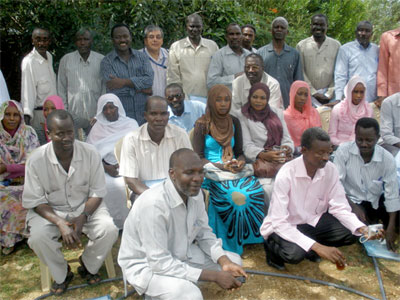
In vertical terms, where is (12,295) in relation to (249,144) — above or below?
below

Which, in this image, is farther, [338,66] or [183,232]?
[338,66]

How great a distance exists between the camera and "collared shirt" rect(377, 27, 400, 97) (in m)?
5.83

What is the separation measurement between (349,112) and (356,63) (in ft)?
3.51

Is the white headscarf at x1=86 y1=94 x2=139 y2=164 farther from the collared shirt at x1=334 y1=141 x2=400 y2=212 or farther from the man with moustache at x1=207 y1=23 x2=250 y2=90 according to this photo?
the collared shirt at x1=334 y1=141 x2=400 y2=212

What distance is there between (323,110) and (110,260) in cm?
367

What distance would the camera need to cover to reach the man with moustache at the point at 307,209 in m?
3.51

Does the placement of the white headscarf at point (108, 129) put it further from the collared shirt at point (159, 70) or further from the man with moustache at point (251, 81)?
the man with moustache at point (251, 81)

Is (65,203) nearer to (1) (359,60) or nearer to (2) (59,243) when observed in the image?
(2) (59,243)

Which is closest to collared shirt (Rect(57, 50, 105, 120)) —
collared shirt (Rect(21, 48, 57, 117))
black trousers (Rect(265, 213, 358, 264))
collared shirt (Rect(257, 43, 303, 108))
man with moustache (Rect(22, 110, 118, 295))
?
collared shirt (Rect(21, 48, 57, 117))

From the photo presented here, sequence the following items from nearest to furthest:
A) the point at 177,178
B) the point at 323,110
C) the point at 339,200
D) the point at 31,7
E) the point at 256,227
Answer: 1. the point at 177,178
2. the point at 339,200
3. the point at 256,227
4. the point at 323,110
5. the point at 31,7

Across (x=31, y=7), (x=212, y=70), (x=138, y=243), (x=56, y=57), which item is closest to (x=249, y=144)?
(x=212, y=70)

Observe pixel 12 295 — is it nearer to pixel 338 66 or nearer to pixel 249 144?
pixel 249 144

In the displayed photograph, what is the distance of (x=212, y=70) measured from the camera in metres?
5.82

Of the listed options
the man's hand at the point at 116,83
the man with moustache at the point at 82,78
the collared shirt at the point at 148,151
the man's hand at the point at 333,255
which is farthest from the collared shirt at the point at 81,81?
the man's hand at the point at 333,255
